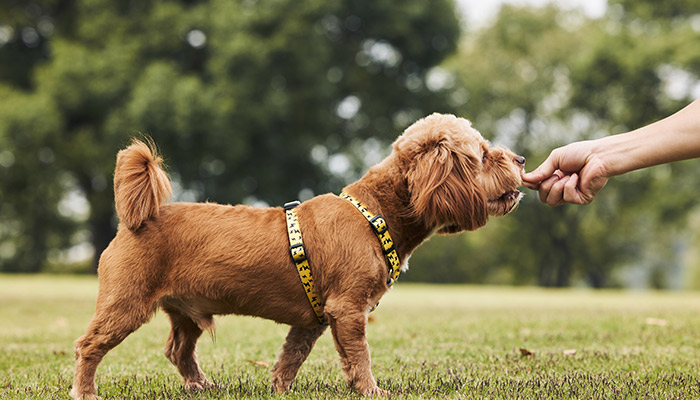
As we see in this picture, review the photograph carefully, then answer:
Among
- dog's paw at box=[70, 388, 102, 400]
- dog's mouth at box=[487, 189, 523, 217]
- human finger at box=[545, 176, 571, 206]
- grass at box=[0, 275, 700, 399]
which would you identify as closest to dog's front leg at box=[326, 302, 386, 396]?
grass at box=[0, 275, 700, 399]

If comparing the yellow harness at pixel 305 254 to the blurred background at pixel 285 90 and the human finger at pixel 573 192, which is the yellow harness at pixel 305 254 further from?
the blurred background at pixel 285 90

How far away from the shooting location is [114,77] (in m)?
21.9

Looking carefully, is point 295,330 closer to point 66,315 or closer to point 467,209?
point 467,209

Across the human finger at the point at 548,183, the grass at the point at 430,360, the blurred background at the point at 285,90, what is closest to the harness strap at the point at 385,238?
the grass at the point at 430,360

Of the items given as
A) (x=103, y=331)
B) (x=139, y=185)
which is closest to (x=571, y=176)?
(x=139, y=185)

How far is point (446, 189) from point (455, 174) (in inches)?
4.8

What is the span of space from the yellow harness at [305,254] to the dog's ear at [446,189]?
235mm

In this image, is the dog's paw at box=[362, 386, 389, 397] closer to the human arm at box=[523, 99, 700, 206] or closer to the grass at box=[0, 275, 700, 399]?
the grass at box=[0, 275, 700, 399]

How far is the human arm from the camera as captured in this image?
374 centimetres

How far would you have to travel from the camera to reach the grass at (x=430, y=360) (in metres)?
4.13

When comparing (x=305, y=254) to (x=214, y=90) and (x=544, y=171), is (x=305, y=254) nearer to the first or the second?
(x=544, y=171)

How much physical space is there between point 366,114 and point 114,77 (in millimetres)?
9470

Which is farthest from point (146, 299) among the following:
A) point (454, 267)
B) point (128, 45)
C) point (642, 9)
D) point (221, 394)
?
point (454, 267)

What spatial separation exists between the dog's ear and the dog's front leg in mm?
729
